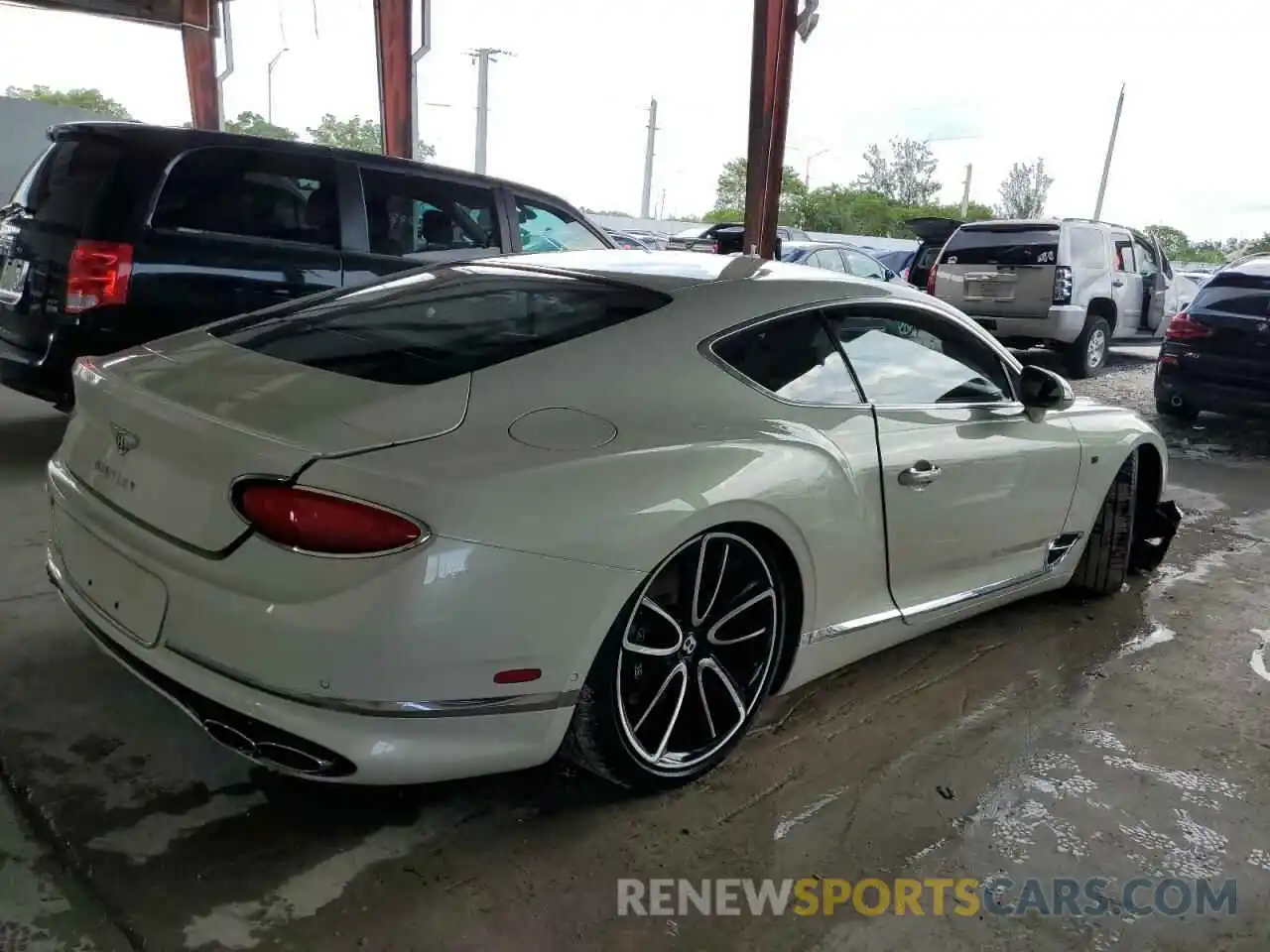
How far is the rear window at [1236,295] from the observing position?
7836mm

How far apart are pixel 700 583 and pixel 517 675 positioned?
22.1 inches

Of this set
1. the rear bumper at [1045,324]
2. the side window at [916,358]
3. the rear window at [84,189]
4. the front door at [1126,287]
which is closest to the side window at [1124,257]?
the front door at [1126,287]

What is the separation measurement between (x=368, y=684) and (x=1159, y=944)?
1733 mm

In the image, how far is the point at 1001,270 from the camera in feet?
35.4

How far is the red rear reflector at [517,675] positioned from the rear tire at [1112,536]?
109 inches

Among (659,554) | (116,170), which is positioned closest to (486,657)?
(659,554)

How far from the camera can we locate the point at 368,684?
1.94m

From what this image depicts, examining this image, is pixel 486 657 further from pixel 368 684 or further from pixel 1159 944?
pixel 1159 944

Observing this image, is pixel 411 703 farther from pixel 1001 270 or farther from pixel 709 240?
pixel 709 240

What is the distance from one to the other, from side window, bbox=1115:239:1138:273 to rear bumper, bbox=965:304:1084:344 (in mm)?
1243

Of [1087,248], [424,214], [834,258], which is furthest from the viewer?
[834,258]

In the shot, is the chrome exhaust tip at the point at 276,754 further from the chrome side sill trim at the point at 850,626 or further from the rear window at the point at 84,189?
the rear window at the point at 84,189

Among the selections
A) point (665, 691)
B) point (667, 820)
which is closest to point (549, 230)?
point (665, 691)

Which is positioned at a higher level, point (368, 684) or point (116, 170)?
point (116, 170)
